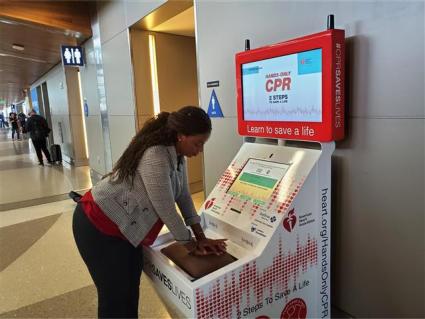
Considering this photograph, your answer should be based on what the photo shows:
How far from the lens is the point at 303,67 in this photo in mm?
1532

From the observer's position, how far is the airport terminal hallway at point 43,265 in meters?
2.22

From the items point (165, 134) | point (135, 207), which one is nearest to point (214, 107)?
point (165, 134)

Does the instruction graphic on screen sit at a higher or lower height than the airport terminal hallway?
higher

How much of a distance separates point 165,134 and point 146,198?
0.27 meters

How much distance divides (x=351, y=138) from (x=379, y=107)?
0.68 ft

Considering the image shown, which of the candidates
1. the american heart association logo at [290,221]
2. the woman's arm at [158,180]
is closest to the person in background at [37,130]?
the woman's arm at [158,180]

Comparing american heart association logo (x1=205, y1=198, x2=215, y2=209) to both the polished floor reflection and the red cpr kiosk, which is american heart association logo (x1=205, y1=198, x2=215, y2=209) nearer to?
the red cpr kiosk

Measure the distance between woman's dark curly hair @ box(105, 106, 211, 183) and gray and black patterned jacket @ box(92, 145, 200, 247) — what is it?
0.08 feet

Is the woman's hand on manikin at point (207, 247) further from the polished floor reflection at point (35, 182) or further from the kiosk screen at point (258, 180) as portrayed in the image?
the polished floor reflection at point (35, 182)

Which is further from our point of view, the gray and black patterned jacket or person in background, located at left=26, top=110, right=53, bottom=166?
person in background, located at left=26, top=110, right=53, bottom=166

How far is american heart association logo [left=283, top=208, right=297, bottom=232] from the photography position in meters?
1.42

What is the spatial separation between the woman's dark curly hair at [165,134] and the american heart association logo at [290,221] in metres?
Result: 0.51

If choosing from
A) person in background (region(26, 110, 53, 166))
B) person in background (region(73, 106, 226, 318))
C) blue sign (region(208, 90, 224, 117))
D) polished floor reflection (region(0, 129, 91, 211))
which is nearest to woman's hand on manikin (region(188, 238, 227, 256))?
person in background (region(73, 106, 226, 318))

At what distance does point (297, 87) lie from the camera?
158 cm
